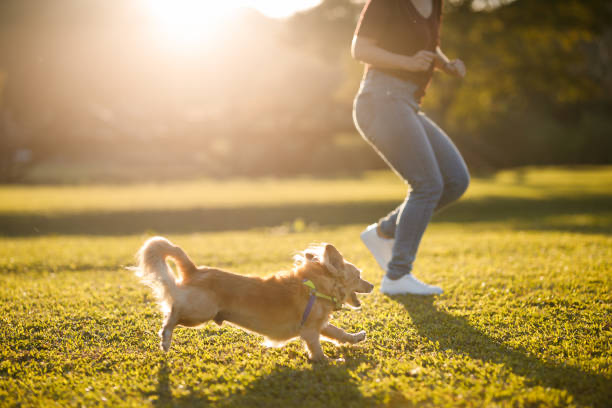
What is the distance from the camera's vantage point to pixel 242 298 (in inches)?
126

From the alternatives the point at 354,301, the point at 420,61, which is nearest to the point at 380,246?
the point at 354,301

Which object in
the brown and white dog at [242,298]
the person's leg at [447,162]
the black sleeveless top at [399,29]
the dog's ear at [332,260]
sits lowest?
the brown and white dog at [242,298]

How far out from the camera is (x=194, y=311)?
10.3 ft

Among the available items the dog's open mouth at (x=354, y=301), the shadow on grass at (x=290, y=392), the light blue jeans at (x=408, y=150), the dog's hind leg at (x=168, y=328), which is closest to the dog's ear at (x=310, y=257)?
the dog's open mouth at (x=354, y=301)

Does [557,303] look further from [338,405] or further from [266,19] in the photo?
[266,19]

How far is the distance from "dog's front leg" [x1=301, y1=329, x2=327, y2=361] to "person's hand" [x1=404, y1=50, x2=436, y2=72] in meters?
2.27

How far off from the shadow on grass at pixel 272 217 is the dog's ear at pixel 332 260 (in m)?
8.83

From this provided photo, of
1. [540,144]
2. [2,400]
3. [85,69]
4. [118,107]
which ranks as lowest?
[540,144]

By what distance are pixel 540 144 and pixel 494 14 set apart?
27145mm

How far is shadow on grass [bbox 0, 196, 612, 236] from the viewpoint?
42.3 feet

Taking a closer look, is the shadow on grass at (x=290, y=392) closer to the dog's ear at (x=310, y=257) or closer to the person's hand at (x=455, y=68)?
the dog's ear at (x=310, y=257)

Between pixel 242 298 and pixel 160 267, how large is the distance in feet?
1.80

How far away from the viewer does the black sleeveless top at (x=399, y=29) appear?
4.21 m

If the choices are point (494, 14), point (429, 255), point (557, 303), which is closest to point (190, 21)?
point (494, 14)
